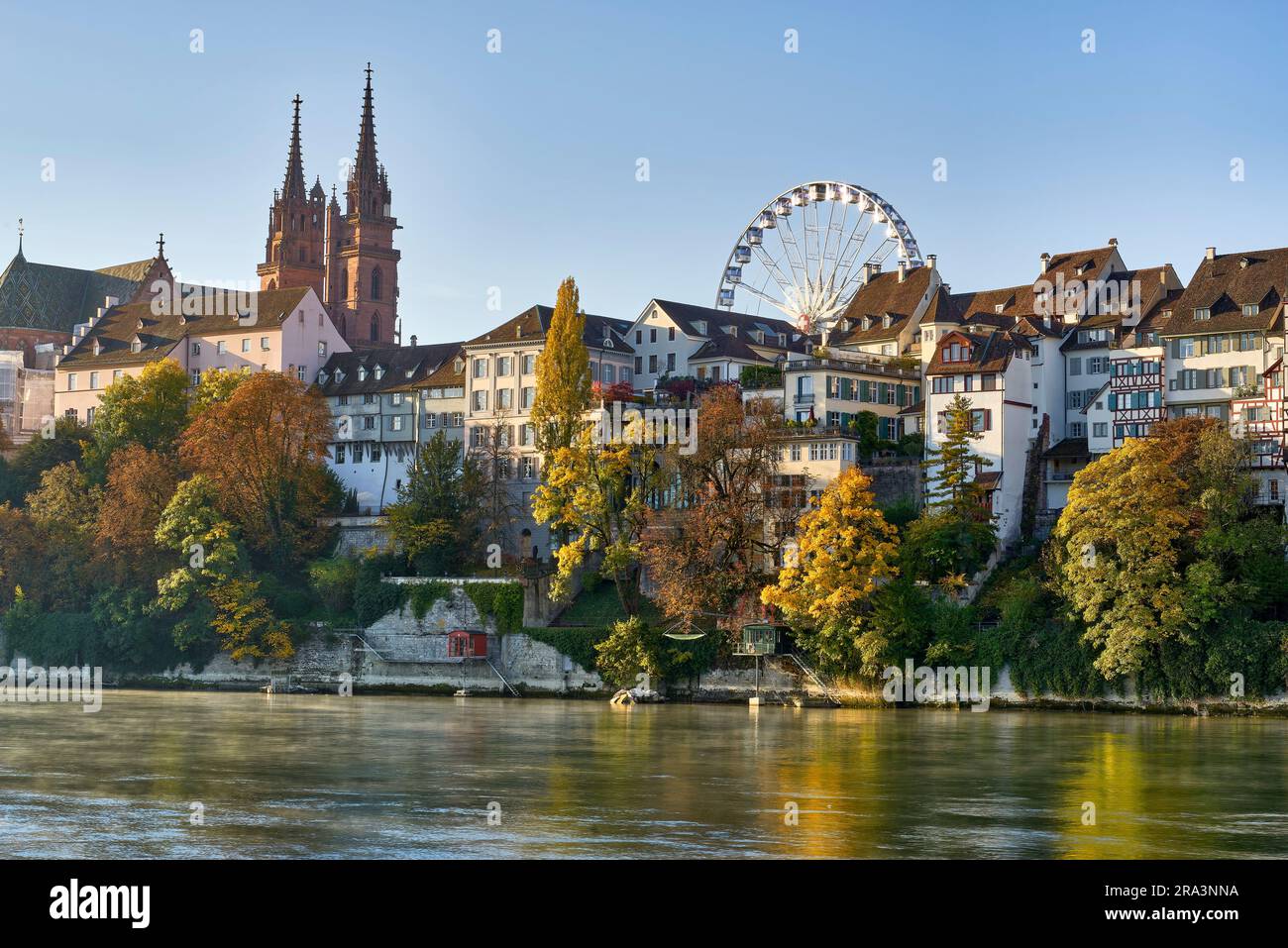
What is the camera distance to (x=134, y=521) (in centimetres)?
8469

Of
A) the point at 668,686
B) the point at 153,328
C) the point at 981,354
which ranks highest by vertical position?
the point at 153,328

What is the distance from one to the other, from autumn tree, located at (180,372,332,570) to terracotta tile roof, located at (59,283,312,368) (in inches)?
801

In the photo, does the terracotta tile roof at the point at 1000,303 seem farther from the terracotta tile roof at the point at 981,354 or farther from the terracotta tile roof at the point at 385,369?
the terracotta tile roof at the point at 385,369

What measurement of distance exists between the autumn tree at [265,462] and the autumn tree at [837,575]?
28.9 metres

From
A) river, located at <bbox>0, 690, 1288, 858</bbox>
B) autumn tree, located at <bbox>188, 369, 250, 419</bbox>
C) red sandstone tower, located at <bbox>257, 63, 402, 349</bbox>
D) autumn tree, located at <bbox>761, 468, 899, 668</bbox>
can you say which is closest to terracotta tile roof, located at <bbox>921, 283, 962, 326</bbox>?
autumn tree, located at <bbox>761, 468, 899, 668</bbox>

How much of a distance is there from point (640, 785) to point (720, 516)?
31.1m

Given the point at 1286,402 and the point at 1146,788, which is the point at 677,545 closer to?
the point at 1286,402

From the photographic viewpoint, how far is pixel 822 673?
6906 centimetres

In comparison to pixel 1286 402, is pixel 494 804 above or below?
below

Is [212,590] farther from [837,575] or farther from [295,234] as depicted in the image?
[295,234]

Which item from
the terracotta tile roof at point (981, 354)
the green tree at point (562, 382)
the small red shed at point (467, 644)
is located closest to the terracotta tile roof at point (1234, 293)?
the terracotta tile roof at point (981, 354)

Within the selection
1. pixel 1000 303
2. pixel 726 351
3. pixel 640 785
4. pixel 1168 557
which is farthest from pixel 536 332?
pixel 640 785
